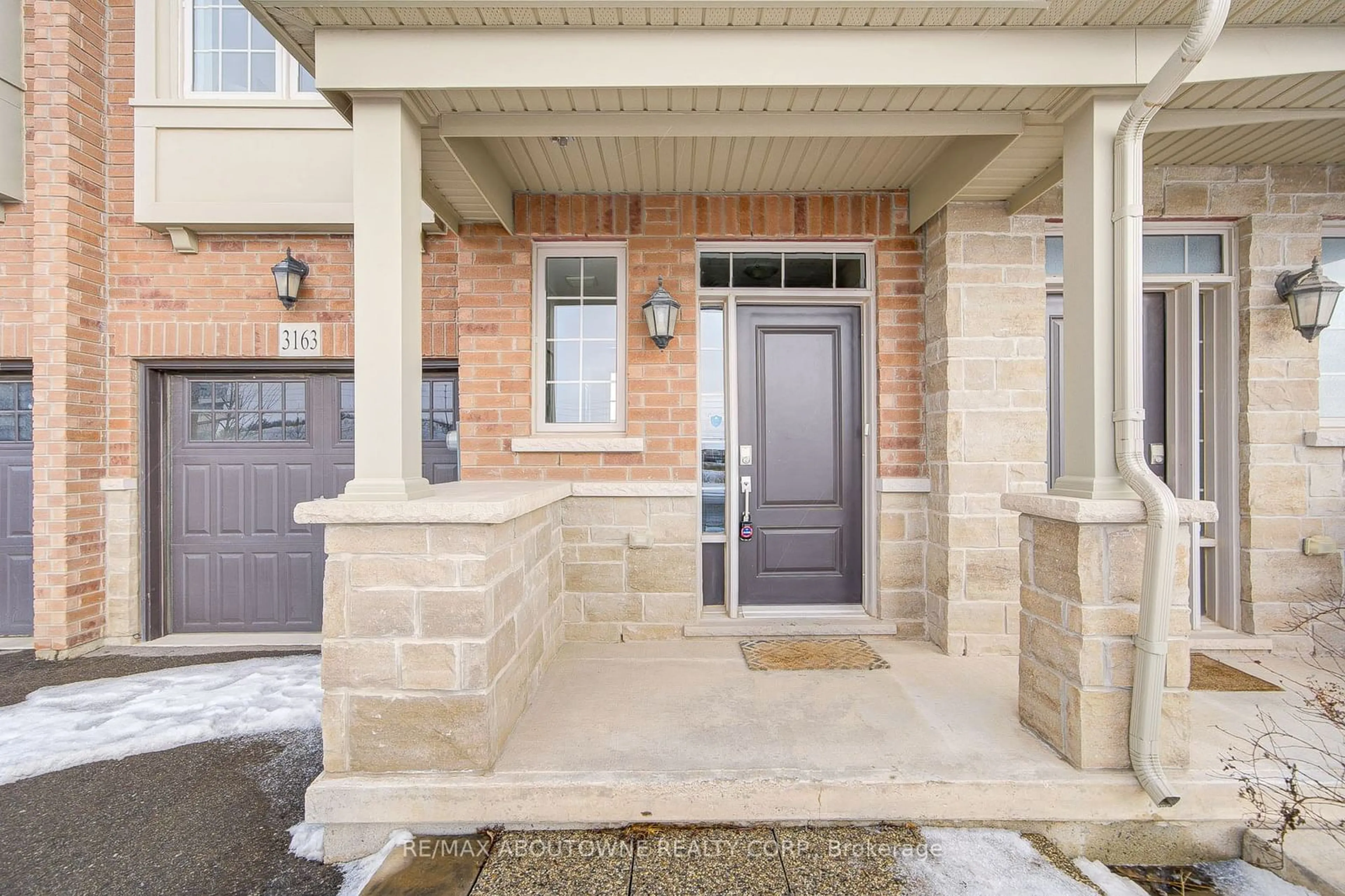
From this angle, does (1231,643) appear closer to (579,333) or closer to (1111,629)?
(1111,629)

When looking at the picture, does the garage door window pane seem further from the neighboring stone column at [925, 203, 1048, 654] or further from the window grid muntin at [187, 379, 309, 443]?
the neighboring stone column at [925, 203, 1048, 654]

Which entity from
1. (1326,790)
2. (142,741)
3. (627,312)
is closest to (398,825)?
(142,741)

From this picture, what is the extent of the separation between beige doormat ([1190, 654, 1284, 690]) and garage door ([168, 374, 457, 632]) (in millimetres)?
4405

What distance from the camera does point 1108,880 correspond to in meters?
1.94

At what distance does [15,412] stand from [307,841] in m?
4.13

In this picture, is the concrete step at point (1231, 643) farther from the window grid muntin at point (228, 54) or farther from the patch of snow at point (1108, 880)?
the window grid muntin at point (228, 54)

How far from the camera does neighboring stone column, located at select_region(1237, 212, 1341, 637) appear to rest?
3463 mm

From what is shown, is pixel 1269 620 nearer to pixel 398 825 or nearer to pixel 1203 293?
pixel 1203 293

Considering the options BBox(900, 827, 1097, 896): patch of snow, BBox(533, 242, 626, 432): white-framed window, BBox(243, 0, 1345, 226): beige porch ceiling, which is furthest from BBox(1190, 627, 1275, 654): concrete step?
BBox(533, 242, 626, 432): white-framed window

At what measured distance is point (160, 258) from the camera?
160 inches

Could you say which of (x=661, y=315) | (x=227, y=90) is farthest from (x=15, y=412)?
(x=661, y=315)

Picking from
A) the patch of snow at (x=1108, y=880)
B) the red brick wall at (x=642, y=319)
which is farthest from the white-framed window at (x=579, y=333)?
the patch of snow at (x=1108, y=880)

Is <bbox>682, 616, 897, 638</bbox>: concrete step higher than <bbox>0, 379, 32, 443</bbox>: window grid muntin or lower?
lower

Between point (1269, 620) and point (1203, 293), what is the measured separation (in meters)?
1.92
